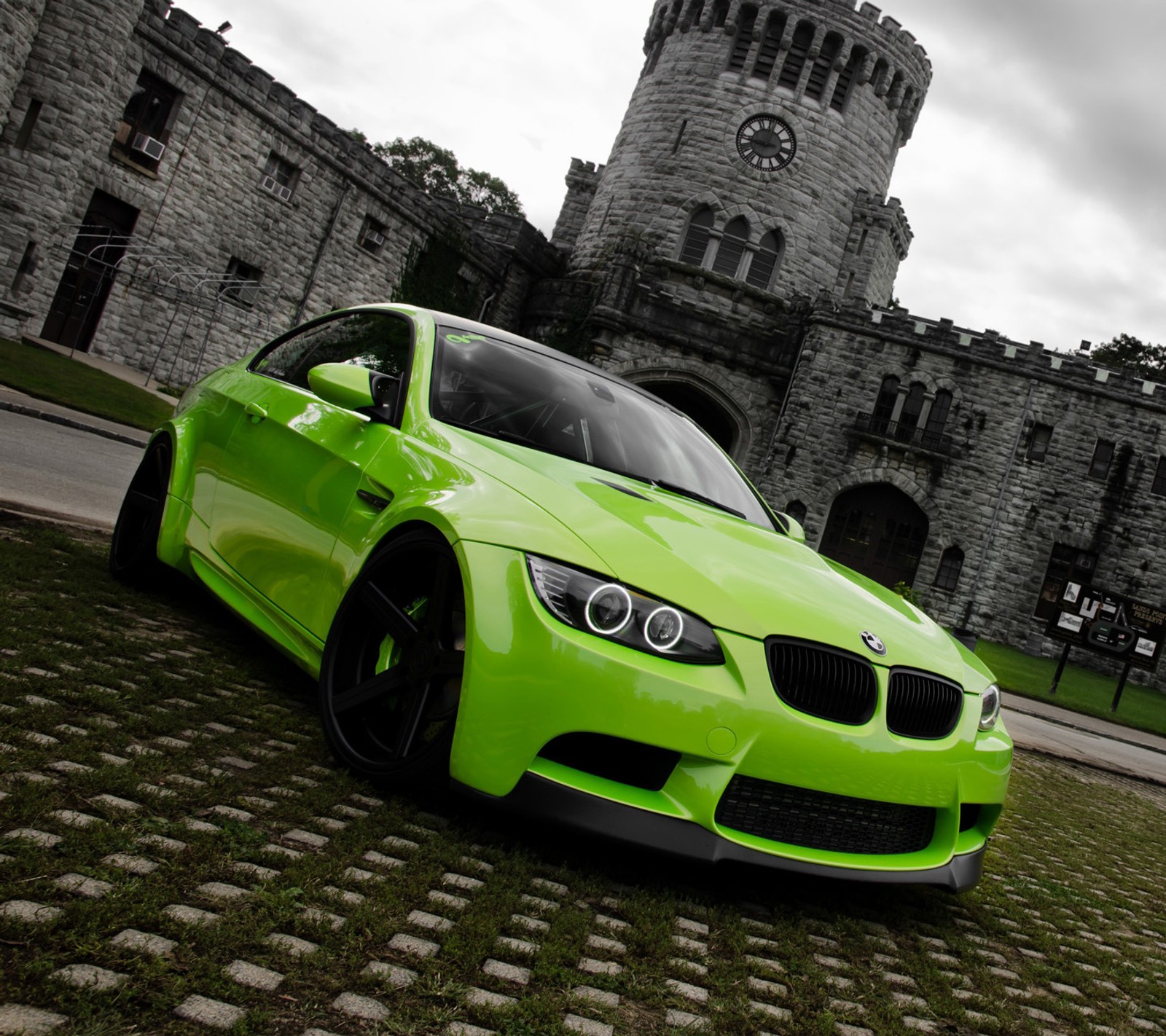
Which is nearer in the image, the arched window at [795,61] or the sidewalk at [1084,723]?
the sidewalk at [1084,723]

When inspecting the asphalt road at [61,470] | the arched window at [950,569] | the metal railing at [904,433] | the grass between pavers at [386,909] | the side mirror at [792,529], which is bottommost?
the grass between pavers at [386,909]

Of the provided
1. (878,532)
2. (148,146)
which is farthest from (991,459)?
(148,146)

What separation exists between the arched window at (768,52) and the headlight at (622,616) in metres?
33.5

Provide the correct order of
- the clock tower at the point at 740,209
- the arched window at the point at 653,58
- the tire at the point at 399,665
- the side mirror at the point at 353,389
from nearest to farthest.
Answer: the tire at the point at 399,665 < the side mirror at the point at 353,389 < the clock tower at the point at 740,209 < the arched window at the point at 653,58

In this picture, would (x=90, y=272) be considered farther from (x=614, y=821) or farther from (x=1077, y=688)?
(x=1077, y=688)

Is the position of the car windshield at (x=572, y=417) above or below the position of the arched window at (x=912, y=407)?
below

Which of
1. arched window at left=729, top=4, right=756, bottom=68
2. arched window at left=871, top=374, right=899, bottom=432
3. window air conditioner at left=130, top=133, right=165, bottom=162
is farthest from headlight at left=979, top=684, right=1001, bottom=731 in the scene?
arched window at left=729, top=4, right=756, bottom=68

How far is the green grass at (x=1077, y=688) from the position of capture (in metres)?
17.1

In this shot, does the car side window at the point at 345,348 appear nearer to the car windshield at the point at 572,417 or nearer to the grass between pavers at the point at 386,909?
the car windshield at the point at 572,417

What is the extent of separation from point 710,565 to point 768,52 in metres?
33.8

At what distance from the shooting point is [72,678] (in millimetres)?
3043

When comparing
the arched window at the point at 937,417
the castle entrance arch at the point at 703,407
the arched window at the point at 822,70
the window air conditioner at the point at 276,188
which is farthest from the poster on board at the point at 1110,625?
the arched window at the point at 822,70

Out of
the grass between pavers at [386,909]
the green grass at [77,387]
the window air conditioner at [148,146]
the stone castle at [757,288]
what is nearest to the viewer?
the grass between pavers at [386,909]

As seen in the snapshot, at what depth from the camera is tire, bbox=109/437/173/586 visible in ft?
14.6
